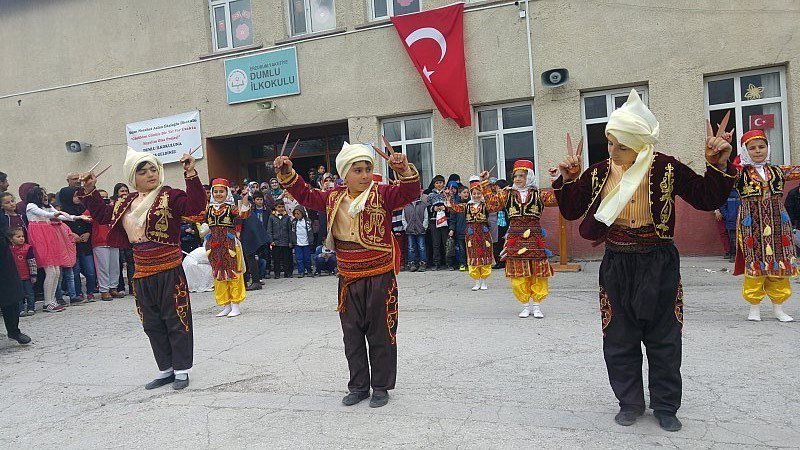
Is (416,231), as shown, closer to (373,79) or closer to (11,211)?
(373,79)

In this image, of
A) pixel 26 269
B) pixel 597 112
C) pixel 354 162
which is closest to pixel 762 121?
pixel 597 112

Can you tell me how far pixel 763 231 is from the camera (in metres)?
5.99

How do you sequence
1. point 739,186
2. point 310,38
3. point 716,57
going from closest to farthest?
point 739,186 → point 716,57 → point 310,38

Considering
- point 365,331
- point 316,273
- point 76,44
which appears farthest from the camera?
point 76,44

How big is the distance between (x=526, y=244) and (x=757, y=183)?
94.6 inches

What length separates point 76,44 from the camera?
48.6 feet

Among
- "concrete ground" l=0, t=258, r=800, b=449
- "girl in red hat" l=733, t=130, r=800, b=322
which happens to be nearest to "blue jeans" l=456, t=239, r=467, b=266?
"concrete ground" l=0, t=258, r=800, b=449

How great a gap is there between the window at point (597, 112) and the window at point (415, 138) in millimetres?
3101

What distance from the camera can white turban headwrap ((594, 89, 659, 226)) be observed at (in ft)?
11.3

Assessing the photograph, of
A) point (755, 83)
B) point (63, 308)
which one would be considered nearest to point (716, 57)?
point (755, 83)

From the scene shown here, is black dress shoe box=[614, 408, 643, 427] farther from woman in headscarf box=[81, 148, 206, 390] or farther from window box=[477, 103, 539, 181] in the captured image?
window box=[477, 103, 539, 181]

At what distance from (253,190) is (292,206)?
0.91m

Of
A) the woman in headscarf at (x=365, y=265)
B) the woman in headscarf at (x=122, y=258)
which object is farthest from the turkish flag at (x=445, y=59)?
the woman in headscarf at (x=365, y=265)

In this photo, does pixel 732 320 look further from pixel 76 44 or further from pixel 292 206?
pixel 76 44
